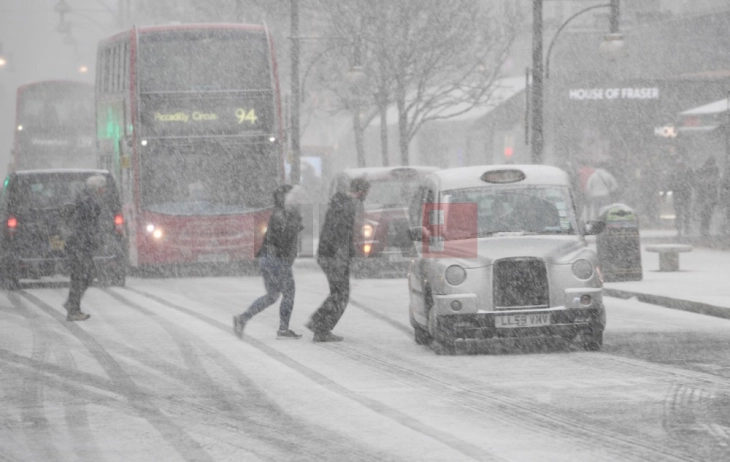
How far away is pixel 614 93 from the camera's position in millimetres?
40750

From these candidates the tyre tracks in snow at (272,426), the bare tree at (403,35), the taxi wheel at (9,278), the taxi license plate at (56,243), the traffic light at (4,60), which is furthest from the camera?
the traffic light at (4,60)

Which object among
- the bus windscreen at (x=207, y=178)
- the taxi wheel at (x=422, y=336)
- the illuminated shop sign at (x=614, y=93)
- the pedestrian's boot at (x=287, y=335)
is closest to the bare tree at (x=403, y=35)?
the illuminated shop sign at (x=614, y=93)

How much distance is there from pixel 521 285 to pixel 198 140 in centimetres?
1244

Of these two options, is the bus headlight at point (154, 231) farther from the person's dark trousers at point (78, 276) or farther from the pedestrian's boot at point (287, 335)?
the pedestrian's boot at point (287, 335)

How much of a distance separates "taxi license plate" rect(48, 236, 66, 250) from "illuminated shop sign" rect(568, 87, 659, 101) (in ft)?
72.1

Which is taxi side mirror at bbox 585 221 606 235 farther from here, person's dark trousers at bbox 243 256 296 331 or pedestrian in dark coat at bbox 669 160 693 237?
pedestrian in dark coat at bbox 669 160 693 237

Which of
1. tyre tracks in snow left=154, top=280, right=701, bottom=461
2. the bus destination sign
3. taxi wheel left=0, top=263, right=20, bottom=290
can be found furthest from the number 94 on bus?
tyre tracks in snow left=154, top=280, right=701, bottom=461

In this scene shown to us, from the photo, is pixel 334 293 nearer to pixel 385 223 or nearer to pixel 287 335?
pixel 287 335

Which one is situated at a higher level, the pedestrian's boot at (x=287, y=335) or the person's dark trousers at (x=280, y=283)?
the person's dark trousers at (x=280, y=283)

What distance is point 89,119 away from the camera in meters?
42.8

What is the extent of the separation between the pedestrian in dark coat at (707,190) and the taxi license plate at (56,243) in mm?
15311

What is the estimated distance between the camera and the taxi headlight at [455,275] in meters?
12.7

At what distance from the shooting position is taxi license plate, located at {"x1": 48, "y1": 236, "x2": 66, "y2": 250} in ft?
72.2

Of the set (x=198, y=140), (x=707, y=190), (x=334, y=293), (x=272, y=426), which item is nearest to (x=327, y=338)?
(x=334, y=293)
